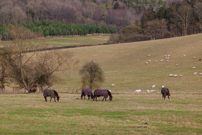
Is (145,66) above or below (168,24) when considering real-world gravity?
below

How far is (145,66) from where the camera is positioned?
69.4 meters

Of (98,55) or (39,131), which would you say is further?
(98,55)

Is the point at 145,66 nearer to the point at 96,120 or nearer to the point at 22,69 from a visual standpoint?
the point at 22,69

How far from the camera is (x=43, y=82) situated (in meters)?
43.8

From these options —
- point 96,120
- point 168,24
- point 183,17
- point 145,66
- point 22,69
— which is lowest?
point 96,120

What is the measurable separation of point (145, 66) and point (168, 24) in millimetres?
66130

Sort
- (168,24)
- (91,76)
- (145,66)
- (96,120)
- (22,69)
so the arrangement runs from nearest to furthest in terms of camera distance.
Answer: (96,120)
(22,69)
(91,76)
(145,66)
(168,24)

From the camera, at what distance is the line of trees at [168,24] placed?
4707 inches

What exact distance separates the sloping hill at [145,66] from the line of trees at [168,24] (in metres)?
32.8

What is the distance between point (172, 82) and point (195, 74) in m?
6.58

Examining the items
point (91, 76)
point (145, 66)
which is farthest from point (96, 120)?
point (145, 66)

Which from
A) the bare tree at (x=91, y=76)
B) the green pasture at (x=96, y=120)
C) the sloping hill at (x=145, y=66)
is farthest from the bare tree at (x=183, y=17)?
the green pasture at (x=96, y=120)

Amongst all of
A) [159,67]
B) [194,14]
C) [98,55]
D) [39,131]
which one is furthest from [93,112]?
[194,14]

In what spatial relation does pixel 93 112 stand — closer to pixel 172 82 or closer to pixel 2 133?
pixel 2 133
